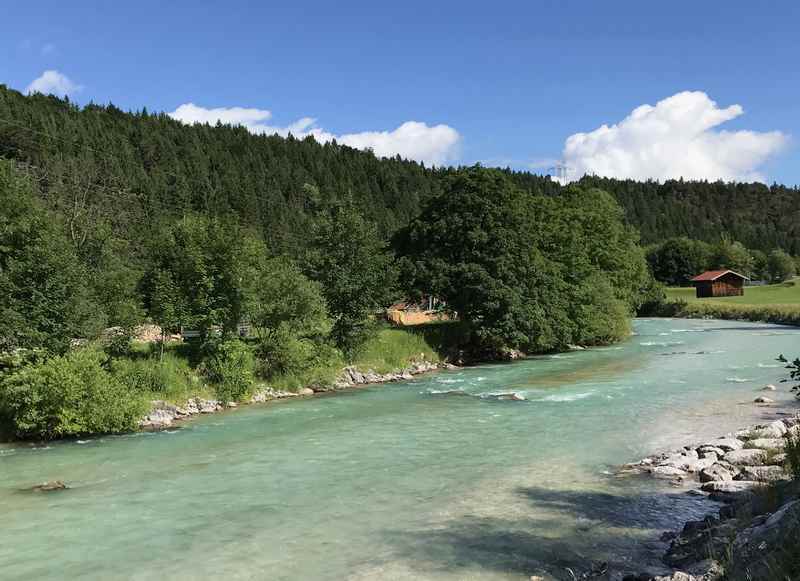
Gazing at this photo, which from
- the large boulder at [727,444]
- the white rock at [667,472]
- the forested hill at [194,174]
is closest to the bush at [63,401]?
the white rock at [667,472]

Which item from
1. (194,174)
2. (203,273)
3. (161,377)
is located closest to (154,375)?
(161,377)

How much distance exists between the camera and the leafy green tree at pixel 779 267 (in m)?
137

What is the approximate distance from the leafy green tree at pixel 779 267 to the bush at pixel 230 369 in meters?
140

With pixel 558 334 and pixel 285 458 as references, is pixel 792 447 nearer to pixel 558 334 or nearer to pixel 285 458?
pixel 285 458

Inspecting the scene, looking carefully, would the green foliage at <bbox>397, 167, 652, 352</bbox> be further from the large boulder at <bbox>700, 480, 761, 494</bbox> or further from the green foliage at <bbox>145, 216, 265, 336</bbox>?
the large boulder at <bbox>700, 480, 761, 494</bbox>

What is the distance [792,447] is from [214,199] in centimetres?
11253

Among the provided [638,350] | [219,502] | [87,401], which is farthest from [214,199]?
[219,502]

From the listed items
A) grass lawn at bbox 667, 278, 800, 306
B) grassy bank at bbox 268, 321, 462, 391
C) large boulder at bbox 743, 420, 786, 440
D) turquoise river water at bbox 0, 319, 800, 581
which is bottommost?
turquoise river water at bbox 0, 319, 800, 581

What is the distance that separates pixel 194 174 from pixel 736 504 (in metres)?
132

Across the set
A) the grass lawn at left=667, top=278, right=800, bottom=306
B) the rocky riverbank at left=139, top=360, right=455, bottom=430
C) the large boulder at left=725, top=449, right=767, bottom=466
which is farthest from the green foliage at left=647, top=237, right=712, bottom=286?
the large boulder at left=725, top=449, right=767, bottom=466

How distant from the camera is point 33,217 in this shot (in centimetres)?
2536

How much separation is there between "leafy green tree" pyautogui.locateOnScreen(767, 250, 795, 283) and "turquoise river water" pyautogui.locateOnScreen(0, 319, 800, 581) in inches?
4991

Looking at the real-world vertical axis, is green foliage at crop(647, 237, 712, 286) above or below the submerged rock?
above

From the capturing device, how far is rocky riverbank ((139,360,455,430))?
25172 mm
